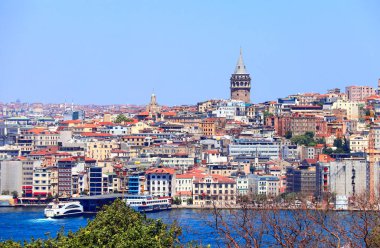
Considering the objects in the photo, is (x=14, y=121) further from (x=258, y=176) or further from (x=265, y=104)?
(x=258, y=176)

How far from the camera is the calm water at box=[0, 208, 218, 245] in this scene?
87.1 ft

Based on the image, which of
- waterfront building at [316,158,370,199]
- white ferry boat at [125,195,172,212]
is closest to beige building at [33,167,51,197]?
white ferry boat at [125,195,172,212]

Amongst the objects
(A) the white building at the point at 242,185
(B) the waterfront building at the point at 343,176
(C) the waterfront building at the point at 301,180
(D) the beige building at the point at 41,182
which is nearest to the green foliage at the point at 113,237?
(B) the waterfront building at the point at 343,176

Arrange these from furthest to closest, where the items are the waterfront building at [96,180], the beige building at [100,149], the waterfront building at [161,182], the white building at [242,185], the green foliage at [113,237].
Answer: the beige building at [100,149]
the waterfront building at [96,180]
the waterfront building at [161,182]
the white building at [242,185]
the green foliage at [113,237]

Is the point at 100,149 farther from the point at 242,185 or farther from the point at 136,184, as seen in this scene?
the point at 242,185

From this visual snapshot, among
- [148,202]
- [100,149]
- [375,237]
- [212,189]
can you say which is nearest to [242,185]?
[212,189]

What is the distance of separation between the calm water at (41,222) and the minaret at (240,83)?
2109 cm

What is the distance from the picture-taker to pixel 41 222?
31.1 meters

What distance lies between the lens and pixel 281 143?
4253 centimetres

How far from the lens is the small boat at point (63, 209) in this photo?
32844 millimetres

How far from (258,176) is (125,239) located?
2422cm

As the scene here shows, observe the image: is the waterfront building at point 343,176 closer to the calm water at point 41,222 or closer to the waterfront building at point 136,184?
the calm water at point 41,222

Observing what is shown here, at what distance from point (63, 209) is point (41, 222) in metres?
2.36

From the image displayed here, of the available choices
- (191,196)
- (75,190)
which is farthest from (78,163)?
(191,196)
